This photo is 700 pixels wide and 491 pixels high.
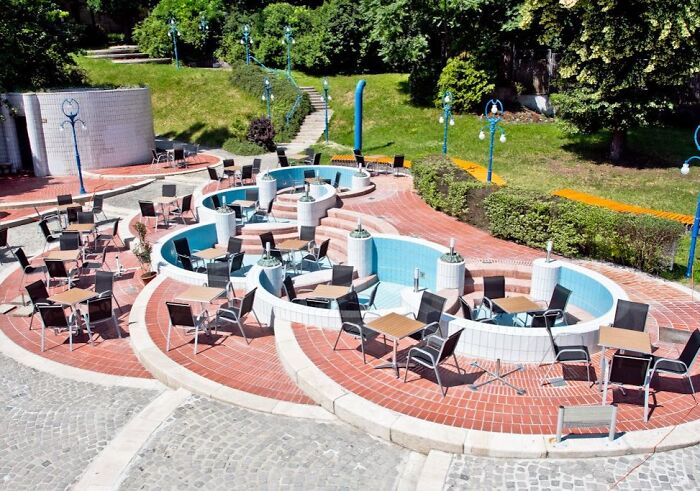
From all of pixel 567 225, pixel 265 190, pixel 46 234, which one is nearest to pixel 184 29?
pixel 265 190

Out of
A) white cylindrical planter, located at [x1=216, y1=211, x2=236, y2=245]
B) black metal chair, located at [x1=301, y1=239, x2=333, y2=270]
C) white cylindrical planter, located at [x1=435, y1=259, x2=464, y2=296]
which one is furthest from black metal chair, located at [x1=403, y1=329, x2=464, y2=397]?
white cylindrical planter, located at [x1=216, y1=211, x2=236, y2=245]

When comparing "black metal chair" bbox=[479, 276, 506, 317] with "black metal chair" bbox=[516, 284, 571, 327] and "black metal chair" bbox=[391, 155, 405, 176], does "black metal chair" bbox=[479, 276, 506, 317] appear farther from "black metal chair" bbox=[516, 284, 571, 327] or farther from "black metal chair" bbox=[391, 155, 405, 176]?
"black metal chair" bbox=[391, 155, 405, 176]

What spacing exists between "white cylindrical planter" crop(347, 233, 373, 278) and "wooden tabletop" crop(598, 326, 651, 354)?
6.04m

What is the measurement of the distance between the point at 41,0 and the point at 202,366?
26.9 metres

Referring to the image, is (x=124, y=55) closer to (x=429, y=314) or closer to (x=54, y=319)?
(x=54, y=319)

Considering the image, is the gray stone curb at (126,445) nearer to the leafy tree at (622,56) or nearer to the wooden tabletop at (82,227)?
the wooden tabletop at (82,227)

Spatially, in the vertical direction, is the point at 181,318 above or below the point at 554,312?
above

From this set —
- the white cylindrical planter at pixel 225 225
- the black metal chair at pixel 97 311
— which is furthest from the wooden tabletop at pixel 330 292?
the white cylindrical planter at pixel 225 225

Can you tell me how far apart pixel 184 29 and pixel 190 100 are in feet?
35.4

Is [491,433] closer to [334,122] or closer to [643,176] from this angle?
[643,176]

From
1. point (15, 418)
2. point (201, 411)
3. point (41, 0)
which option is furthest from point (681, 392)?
point (41, 0)

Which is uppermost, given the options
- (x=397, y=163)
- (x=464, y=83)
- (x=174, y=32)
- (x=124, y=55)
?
(x=174, y=32)

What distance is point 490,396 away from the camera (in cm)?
799

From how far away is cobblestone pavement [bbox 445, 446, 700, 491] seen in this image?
634 centimetres
